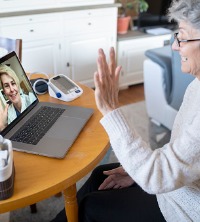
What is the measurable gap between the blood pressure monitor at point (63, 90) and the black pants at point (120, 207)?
45 cm

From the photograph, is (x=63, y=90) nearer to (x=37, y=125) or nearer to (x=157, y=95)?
(x=37, y=125)

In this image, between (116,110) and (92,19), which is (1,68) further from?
(92,19)

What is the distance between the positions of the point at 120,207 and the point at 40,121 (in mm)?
444

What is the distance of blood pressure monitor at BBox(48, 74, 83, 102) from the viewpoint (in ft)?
4.26

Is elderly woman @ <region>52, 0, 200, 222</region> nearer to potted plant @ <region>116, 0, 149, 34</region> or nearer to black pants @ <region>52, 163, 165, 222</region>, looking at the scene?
black pants @ <region>52, 163, 165, 222</region>

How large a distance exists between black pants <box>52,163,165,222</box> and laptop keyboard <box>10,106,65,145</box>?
31cm

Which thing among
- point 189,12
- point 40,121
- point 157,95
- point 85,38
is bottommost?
point 157,95

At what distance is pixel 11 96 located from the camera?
107 centimetres

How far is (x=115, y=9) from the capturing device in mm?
2877

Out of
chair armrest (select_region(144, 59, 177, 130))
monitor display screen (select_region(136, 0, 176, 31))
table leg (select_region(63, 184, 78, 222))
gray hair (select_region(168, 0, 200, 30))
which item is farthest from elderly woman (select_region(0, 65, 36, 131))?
monitor display screen (select_region(136, 0, 176, 31))

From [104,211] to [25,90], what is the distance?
0.57 meters

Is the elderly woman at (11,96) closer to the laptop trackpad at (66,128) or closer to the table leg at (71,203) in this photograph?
the laptop trackpad at (66,128)

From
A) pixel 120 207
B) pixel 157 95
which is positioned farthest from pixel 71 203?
pixel 157 95

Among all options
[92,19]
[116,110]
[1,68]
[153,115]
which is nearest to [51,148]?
[116,110]
